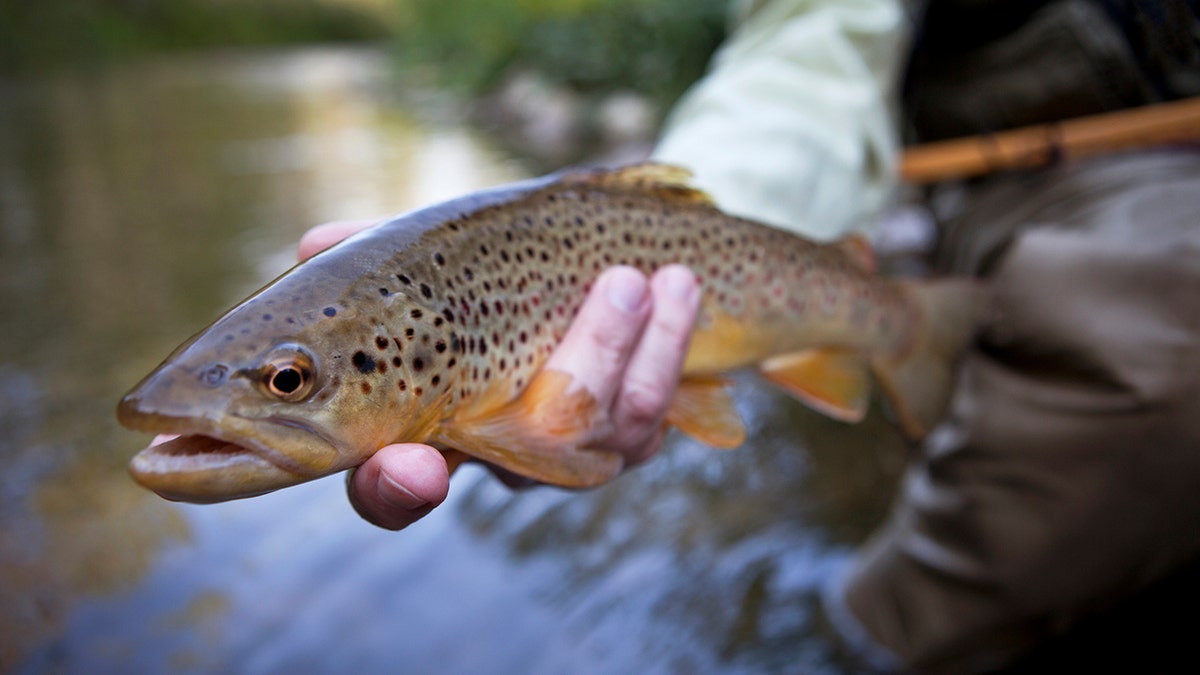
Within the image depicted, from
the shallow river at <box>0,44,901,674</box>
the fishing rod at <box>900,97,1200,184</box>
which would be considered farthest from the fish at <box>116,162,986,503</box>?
the shallow river at <box>0,44,901,674</box>

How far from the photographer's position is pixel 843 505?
2.56 metres

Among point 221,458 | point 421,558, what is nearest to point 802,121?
point 221,458

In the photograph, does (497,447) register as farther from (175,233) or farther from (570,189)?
(175,233)

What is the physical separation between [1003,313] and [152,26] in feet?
189

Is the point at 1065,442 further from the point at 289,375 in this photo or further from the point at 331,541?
the point at 331,541

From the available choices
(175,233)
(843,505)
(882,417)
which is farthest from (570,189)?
(175,233)

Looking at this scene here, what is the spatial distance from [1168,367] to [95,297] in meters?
5.21

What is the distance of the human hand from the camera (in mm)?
1136

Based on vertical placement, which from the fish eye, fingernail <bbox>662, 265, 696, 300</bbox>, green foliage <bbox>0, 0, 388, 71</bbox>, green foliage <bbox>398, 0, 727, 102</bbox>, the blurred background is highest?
the fish eye

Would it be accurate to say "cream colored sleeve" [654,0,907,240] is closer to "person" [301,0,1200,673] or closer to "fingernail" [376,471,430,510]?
"person" [301,0,1200,673]

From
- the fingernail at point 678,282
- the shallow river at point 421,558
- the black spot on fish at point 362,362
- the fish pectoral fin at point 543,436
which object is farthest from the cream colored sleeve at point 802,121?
the shallow river at point 421,558

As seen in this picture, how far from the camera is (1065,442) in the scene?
1458 mm

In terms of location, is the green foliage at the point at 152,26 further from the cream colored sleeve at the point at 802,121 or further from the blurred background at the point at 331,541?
the cream colored sleeve at the point at 802,121

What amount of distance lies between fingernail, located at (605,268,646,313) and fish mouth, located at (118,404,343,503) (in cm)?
44
